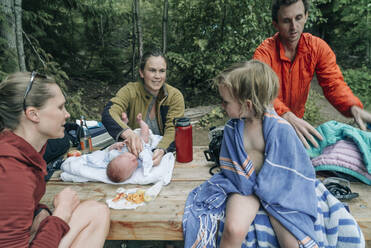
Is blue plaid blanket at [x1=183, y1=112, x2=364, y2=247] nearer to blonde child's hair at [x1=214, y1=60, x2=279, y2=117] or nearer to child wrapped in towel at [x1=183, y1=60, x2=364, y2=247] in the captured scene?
child wrapped in towel at [x1=183, y1=60, x2=364, y2=247]

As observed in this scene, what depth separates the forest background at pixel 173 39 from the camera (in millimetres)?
5617

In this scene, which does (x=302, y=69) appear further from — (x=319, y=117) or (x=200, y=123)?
(x=319, y=117)

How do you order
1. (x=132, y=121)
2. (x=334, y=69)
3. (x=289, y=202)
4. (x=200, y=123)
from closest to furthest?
1. (x=289, y=202)
2. (x=334, y=69)
3. (x=132, y=121)
4. (x=200, y=123)

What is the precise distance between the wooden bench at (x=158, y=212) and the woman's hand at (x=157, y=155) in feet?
0.82

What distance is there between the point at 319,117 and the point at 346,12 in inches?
149

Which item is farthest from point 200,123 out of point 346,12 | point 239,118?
point 346,12

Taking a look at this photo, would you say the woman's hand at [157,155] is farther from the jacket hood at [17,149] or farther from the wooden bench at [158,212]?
the jacket hood at [17,149]

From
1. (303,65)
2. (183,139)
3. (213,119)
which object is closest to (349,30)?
(213,119)

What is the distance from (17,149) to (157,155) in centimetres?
113

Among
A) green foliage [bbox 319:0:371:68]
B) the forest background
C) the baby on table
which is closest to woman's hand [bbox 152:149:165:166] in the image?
the baby on table

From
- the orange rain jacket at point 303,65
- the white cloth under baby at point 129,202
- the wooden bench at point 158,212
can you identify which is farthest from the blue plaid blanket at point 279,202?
the orange rain jacket at point 303,65

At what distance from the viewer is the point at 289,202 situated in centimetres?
145

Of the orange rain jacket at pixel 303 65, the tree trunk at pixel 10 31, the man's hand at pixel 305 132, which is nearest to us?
the man's hand at pixel 305 132

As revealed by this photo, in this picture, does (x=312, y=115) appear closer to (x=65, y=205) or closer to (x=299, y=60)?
(x=299, y=60)
